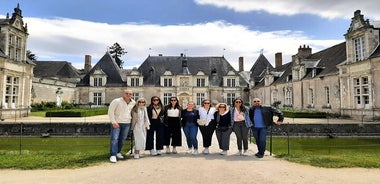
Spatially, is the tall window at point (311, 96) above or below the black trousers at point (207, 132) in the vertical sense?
above

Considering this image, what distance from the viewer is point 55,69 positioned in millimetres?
40781

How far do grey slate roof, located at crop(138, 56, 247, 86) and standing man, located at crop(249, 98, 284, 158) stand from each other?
2758cm

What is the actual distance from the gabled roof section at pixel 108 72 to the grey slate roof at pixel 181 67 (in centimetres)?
304

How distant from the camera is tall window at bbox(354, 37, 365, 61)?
18.1 metres

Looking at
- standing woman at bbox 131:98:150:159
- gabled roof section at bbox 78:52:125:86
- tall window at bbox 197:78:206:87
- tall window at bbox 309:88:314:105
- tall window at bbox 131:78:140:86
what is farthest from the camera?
gabled roof section at bbox 78:52:125:86

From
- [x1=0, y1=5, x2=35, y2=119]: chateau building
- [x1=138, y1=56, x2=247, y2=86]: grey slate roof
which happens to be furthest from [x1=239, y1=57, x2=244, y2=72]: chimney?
[x1=0, y1=5, x2=35, y2=119]: chateau building

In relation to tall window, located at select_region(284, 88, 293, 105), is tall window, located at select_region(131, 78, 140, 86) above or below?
→ above

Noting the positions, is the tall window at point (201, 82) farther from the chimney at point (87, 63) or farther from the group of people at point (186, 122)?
the group of people at point (186, 122)

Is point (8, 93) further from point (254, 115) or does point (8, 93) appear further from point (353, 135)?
point (353, 135)

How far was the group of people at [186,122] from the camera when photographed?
654cm

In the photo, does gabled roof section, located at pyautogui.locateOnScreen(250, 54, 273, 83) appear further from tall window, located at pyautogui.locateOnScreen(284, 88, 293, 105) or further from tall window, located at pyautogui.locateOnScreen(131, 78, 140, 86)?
tall window, located at pyautogui.locateOnScreen(131, 78, 140, 86)

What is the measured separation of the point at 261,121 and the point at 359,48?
15.7m

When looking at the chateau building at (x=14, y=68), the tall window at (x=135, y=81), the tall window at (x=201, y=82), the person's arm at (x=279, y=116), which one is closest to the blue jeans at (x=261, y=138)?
the person's arm at (x=279, y=116)

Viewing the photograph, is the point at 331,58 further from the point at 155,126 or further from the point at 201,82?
the point at 155,126
